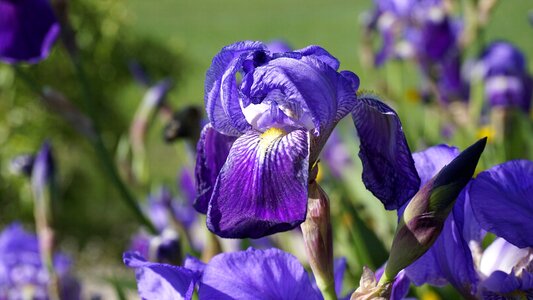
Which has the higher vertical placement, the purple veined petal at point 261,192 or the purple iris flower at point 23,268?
the purple veined petal at point 261,192

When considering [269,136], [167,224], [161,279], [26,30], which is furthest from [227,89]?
[167,224]

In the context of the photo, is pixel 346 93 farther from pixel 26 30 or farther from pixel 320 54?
pixel 26 30

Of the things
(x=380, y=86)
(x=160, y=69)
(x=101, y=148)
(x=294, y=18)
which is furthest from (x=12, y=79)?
(x=294, y=18)

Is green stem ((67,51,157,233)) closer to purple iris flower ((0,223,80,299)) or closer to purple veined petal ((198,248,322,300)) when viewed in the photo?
purple iris flower ((0,223,80,299))

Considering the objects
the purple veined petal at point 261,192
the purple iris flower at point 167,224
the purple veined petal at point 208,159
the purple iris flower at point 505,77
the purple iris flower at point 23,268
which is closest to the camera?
the purple veined petal at point 261,192

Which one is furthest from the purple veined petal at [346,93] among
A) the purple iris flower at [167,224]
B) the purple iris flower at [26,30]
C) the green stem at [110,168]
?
the purple iris flower at [26,30]

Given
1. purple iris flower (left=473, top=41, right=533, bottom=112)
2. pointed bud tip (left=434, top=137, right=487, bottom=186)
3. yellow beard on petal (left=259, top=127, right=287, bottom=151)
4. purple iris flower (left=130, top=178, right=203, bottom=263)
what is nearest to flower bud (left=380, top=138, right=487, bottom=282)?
pointed bud tip (left=434, top=137, right=487, bottom=186)

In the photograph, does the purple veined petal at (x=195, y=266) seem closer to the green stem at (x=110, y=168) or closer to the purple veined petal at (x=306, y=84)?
the purple veined petal at (x=306, y=84)
